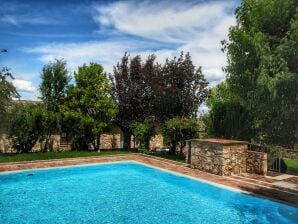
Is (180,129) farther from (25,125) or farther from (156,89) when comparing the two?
(25,125)

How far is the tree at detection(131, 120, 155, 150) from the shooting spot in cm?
2630

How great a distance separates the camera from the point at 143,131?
26.2 metres

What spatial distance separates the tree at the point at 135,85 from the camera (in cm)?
2681

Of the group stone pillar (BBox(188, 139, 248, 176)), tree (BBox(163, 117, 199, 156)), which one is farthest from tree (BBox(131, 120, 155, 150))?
stone pillar (BBox(188, 139, 248, 176))

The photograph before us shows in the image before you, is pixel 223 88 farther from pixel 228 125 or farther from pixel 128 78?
pixel 128 78

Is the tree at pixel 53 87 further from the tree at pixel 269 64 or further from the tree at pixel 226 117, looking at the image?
the tree at pixel 269 64

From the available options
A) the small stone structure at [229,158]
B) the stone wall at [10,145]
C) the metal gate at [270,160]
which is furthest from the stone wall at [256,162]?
the stone wall at [10,145]

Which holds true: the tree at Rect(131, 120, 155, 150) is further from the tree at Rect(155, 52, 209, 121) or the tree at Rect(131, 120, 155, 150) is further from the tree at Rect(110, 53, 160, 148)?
the tree at Rect(155, 52, 209, 121)

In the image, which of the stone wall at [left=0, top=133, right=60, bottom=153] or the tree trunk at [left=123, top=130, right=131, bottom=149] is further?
the tree trunk at [left=123, top=130, right=131, bottom=149]

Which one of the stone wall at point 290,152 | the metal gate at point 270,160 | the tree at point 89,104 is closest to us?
the stone wall at point 290,152

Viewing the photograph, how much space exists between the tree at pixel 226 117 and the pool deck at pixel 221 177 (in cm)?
468

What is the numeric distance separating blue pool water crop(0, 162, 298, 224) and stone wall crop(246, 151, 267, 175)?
12.9 ft

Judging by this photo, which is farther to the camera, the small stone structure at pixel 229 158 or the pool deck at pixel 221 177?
the small stone structure at pixel 229 158

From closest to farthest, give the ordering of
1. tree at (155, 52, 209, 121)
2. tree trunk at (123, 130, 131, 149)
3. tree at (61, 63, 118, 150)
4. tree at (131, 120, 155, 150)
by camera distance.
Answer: tree at (155, 52, 209, 121) → tree at (61, 63, 118, 150) → tree at (131, 120, 155, 150) → tree trunk at (123, 130, 131, 149)
